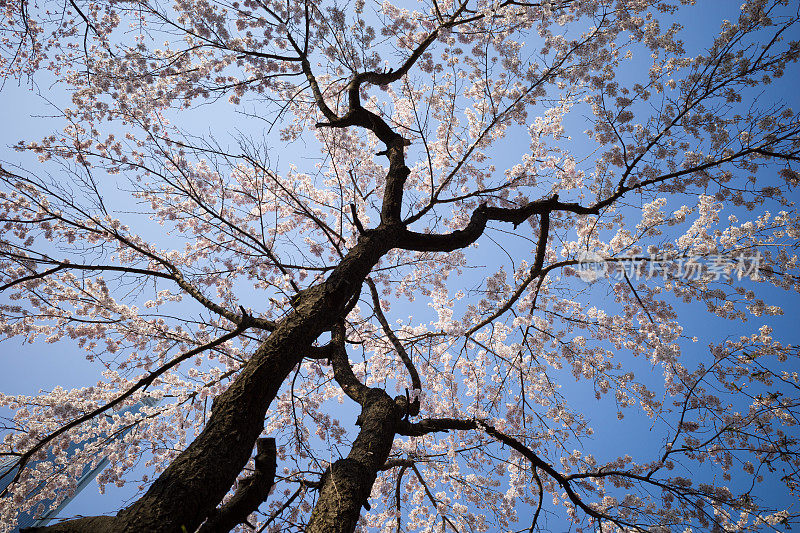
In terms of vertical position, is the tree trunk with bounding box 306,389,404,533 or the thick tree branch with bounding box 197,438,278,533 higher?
the tree trunk with bounding box 306,389,404,533

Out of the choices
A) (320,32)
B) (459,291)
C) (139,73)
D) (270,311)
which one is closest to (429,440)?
(459,291)

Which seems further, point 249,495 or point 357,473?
point 357,473

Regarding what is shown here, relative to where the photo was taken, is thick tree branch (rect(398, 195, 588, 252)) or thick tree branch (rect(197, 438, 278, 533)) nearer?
thick tree branch (rect(197, 438, 278, 533))

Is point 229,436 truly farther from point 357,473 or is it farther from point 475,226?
point 475,226

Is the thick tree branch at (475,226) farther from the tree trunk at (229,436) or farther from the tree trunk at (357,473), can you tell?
the tree trunk at (357,473)

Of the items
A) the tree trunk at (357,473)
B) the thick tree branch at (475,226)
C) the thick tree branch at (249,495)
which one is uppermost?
the thick tree branch at (475,226)

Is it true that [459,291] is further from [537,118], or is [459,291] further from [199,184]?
[199,184]

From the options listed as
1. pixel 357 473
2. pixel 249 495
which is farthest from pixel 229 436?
pixel 357 473

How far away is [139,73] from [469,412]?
8609mm

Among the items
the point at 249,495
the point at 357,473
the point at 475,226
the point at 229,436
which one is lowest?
the point at 249,495

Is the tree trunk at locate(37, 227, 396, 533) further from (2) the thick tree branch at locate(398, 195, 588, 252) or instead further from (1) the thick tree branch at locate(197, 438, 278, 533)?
(2) the thick tree branch at locate(398, 195, 588, 252)

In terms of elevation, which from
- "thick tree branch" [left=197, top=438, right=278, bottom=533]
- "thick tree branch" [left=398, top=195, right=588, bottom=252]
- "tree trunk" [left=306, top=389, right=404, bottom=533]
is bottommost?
"thick tree branch" [left=197, top=438, right=278, bottom=533]

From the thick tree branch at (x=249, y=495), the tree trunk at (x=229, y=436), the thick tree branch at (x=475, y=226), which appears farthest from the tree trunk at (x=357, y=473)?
the thick tree branch at (x=475, y=226)

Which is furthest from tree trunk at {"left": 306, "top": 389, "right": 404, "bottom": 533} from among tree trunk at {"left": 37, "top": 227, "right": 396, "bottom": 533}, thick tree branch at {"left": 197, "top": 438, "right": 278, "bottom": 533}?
tree trunk at {"left": 37, "top": 227, "right": 396, "bottom": 533}
